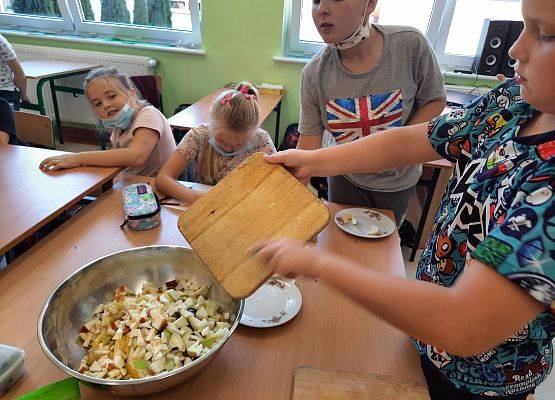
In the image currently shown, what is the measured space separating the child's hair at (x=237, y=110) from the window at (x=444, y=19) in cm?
189

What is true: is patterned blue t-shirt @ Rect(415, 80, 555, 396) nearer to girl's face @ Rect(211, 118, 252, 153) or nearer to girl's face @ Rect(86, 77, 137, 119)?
girl's face @ Rect(211, 118, 252, 153)

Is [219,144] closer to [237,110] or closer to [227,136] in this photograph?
[227,136]

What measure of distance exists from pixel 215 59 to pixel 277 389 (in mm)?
3204

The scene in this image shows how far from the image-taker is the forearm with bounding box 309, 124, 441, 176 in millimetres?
825

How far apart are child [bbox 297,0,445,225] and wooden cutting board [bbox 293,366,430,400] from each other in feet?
2.82

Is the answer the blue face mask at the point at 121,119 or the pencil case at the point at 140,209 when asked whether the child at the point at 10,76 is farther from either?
the pencil case at the point at 140,209

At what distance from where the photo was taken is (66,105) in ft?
12.4

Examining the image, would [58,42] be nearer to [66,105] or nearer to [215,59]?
[66,105]

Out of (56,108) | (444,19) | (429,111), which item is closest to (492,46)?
(444,19)

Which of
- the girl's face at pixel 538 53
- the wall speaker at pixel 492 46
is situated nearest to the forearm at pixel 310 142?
the girl's face at pixel 538 53

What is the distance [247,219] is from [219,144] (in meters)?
0.88

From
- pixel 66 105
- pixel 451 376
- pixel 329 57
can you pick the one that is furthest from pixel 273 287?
pixel 66 105

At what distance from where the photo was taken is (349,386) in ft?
2.20

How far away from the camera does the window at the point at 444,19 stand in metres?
2.91
